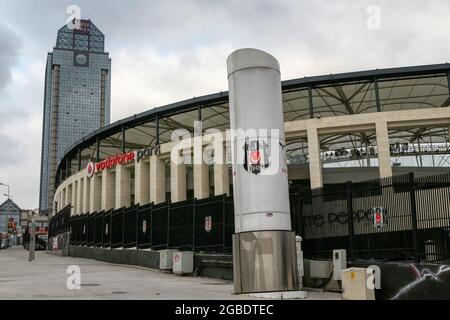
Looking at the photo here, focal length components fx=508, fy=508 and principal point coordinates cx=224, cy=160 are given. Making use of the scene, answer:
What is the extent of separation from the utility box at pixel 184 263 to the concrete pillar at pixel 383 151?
721 inches

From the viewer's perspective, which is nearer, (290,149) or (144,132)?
(144,132)

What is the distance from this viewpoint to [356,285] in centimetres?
1232

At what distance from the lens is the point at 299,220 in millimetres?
16297

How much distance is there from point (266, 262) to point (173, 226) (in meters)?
10.9

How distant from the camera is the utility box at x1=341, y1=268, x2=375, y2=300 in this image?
1214cm

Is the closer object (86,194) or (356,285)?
(356,285)

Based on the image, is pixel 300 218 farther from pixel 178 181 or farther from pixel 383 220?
pixel 178 181

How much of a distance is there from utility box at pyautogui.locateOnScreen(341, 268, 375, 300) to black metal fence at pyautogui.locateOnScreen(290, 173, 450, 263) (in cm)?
133

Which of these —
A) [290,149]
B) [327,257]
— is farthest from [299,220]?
[290,149]

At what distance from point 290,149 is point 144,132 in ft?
54.5

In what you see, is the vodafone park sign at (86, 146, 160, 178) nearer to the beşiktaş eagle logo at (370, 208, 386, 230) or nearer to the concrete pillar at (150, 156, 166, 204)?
the concrete pillar at (150, 156, 166, 204)

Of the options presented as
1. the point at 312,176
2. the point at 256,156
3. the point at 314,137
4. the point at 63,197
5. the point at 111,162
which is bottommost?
the point at 256,156

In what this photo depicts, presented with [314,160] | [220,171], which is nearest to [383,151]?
[314,160]
